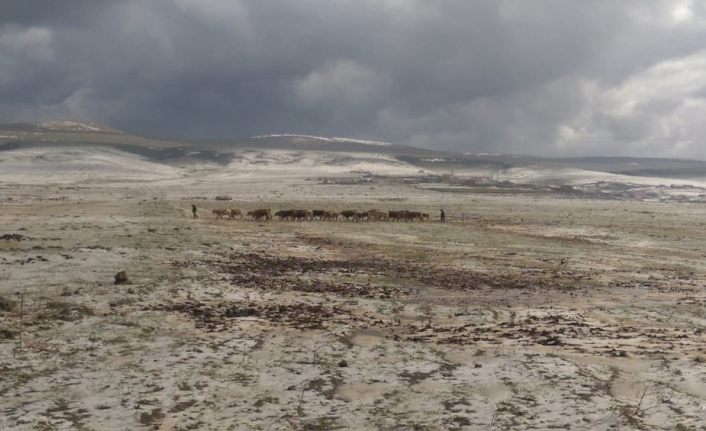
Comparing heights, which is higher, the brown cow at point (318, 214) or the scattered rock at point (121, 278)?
the scattered rock at point (121, 278)

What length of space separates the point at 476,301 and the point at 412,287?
2511 millimetres

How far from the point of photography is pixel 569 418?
8.38m

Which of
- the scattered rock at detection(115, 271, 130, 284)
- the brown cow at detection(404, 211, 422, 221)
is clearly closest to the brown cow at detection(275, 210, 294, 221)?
the brown cow at detection(404, 211, 422, 221)

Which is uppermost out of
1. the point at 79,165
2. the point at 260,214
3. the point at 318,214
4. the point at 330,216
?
the point at 79,165

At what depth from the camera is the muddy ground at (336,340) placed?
8.54 metres

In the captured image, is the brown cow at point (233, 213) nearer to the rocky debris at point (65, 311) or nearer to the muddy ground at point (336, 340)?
the muddy ground at point (336, 340)

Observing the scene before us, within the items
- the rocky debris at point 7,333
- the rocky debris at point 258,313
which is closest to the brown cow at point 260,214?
the rocky debris at point 258,313

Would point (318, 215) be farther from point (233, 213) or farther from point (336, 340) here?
point (336, 340)

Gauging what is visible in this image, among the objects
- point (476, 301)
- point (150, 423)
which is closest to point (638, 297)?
point (476, 301)

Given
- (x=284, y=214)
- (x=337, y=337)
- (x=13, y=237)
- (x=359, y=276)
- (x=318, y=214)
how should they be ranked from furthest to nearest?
(x=318, y=214), (x=284, y=214), (x=13, y=237), (x=359, y=276), (x=337, y=337)

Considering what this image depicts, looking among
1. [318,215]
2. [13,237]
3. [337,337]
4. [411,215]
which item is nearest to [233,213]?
[318,215]

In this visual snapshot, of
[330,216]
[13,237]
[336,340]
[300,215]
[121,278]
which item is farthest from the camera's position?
[330,216]

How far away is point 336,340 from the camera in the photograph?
40.2 ft

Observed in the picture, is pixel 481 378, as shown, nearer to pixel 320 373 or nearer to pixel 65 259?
pixel 320 373
